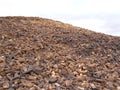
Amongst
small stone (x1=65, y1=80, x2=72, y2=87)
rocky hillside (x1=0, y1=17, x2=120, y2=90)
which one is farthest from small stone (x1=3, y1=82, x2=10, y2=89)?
small stone (x1=65, y1=80, x2=72, y2=87)

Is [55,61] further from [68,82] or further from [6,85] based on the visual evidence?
[6,85]

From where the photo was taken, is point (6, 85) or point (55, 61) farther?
point (55, 61)

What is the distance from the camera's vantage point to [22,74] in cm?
688

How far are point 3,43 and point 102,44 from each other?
3.12m

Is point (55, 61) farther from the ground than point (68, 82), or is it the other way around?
point (55, 61)

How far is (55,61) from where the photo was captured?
7.79 metres

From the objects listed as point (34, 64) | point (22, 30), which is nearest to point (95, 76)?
point (34, 64)

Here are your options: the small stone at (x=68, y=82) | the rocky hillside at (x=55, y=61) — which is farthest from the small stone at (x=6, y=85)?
the small stone at (x=68, y=82)

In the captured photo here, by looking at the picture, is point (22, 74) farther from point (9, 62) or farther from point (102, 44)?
point (102, 44)

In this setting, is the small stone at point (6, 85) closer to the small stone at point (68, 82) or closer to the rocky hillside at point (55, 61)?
the rocky hillside at point (55, 61)

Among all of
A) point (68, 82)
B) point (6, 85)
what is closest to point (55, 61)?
point (68, 82)

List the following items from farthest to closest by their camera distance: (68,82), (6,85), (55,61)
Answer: (55,61)
(68,82)
(6,85)

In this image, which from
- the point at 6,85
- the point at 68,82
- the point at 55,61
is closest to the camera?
the point at 6,85

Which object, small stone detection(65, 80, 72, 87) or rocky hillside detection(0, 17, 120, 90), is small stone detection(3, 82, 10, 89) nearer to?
rocky hillside detection(0, 17, 120, 90)
